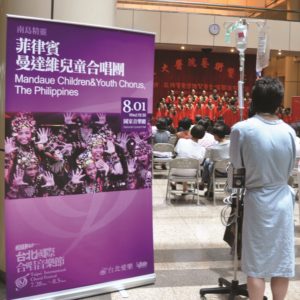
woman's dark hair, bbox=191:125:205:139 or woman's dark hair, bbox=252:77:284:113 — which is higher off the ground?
woman's dark hair, bbox=252:77:284:113

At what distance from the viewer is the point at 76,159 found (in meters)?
3.17

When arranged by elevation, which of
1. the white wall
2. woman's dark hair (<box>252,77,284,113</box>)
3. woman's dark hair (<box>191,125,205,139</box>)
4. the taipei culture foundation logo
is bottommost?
the taipei culture foundation logo

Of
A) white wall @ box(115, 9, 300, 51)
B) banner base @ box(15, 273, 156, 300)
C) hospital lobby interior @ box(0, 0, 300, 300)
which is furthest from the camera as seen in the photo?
white wall @ box(115, 9, 300, 51)

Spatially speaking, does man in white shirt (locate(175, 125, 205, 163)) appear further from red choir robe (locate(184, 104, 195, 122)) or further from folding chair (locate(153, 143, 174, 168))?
red choir robe (locate(184, 104, 195, 122))

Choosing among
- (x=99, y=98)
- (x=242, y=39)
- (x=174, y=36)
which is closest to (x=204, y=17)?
(x=174, y=36)

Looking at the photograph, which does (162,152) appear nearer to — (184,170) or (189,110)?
(184,170)

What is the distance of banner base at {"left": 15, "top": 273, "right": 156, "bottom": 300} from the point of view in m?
3.15

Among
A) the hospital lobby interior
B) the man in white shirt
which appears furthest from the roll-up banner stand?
the man in white shirt

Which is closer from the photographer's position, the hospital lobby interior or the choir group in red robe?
the hospital lobby interior

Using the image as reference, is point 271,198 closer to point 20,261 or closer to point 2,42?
point 20,261

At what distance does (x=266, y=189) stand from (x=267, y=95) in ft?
1.80

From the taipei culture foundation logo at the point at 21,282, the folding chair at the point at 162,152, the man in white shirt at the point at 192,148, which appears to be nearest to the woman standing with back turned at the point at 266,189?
the taipei culture foundation logo at the point at 21,282

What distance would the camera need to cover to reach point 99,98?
324 centimetres

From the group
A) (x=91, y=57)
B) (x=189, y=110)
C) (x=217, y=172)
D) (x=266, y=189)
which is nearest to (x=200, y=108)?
(x=189, y=110)
